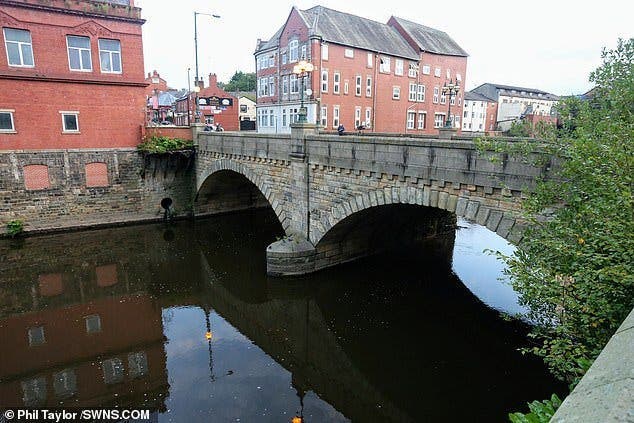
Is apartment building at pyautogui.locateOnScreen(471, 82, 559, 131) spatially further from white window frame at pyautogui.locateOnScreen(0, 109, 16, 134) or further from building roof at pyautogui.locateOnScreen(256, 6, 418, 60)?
white window frame at pyautogui.locateOnScreen(0, 109, 16, 134)

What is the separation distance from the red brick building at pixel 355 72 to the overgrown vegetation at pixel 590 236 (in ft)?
89.0

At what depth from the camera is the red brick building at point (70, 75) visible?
20.1m

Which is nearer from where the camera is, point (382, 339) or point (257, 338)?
point (382, 339)

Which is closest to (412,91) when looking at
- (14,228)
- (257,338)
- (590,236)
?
(14,228)

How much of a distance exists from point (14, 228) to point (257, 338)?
16131 millimetres

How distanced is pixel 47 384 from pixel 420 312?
10.6m

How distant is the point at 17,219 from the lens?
2092cm

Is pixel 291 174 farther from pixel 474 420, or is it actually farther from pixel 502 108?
pixel 502 108

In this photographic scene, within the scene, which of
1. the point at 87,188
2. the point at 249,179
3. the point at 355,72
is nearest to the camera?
the point at 249,179

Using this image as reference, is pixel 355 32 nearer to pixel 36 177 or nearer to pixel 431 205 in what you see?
pixel 36 177

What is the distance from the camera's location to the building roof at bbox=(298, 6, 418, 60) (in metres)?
34.9

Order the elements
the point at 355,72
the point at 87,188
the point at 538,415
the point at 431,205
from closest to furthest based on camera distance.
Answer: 1. the point at 538,415
2. the point at 431,205
3. the point at 87,188
4. the point at 355,72

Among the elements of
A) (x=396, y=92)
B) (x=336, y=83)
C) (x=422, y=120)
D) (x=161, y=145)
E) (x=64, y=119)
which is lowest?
(x=161, y=145)

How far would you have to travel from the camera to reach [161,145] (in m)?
23.7
